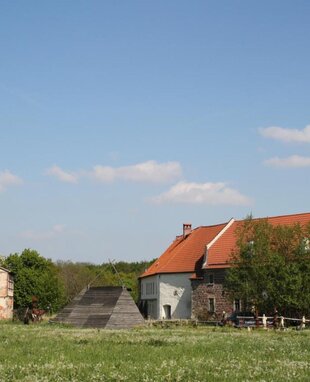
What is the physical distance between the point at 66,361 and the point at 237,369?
5341mm

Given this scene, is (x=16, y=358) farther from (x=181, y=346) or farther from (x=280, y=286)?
(x=280, y=286)

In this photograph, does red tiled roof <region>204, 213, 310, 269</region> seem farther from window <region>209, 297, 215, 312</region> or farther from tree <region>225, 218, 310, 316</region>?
tree <region>225, 218, 310, 316</region>

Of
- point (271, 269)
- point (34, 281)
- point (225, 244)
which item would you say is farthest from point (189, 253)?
point (34, 281)

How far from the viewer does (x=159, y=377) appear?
50.8 feet

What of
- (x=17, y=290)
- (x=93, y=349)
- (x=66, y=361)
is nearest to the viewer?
(x=66, y=361)

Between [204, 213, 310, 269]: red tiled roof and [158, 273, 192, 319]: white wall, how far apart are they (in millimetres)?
4616

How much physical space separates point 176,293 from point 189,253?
17.2ft

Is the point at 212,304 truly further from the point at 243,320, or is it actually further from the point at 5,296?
the point at 5,296

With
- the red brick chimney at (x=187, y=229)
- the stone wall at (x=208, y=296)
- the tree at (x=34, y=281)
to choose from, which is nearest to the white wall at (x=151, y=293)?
the stone wall at (x=208, y=296)

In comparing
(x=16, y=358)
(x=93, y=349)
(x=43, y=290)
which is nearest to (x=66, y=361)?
(x=16, y=358)

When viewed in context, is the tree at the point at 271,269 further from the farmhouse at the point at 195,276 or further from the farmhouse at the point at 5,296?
the farmhouse at the point at 5,296

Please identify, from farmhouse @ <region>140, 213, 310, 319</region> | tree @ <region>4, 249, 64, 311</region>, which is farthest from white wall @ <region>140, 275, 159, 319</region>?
tree @ <region>4, 249, 64, 311</region>

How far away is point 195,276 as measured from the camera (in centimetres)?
6831

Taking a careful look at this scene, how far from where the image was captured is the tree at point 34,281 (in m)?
95.5
